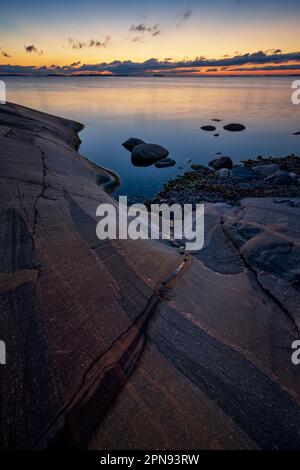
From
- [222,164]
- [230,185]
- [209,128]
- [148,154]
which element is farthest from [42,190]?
[209,128]

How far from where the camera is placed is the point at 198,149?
57.8 feet

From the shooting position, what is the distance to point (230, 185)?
34.7ft

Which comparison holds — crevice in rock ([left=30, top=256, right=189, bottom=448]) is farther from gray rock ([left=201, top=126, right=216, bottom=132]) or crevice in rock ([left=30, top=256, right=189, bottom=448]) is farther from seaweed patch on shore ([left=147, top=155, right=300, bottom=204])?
gray rock ([left=201, top=126, right=216, bottom=132])

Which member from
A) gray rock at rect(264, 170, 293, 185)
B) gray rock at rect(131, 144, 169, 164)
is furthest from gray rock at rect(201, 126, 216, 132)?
gray rock at rect(264, 170, 293, 185)

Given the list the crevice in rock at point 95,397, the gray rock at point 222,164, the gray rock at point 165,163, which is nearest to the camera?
the crevice in rock at point 95,397

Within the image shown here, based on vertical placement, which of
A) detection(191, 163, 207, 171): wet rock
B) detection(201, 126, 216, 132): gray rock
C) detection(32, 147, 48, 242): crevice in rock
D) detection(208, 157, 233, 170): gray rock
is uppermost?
detection(201, 126, 216, 132): gray rock

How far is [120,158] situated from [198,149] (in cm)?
613

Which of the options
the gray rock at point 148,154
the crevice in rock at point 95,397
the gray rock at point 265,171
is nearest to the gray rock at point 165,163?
the gray rock at point 148,154

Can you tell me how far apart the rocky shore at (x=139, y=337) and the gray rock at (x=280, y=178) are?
5575 mm

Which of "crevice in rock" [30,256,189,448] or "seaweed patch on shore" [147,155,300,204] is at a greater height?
"seaweed patch on shore" [147,155,300,204]

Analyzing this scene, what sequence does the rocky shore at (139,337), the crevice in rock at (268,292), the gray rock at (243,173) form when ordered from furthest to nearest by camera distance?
1. the gray rock at (243,173)
2. the crevice in rock at (268,292)
3. the rocky shore at (139,337)

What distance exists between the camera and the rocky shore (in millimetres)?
2262

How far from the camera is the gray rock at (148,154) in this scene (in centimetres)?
1451

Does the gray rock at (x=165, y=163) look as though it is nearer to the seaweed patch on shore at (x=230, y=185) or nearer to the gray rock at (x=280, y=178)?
the seaweed patch on shore at (x=230, y=185)
